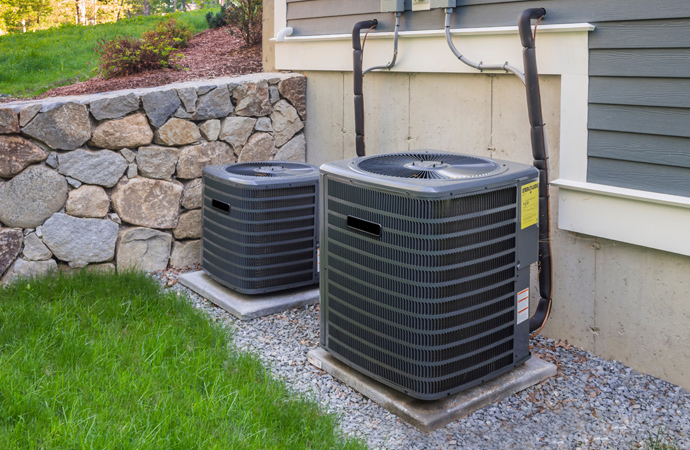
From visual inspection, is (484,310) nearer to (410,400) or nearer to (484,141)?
(410,400)

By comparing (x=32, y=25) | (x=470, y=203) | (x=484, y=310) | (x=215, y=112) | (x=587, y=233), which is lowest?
(x=484, y=310)

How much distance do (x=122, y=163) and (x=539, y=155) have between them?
2.73 meters

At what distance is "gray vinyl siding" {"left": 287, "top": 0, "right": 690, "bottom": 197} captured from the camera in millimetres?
2729

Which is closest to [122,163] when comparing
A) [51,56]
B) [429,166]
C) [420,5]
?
[420,5]

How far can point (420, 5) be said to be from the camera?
3889mm

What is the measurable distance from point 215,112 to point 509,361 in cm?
279

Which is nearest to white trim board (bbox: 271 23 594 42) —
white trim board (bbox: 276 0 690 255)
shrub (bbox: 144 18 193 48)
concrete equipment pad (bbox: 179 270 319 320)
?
white trim board (bbox: 276 0 690 255)

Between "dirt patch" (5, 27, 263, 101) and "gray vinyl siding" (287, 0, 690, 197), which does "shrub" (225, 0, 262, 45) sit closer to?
"dirt patch" (5, 27, 263, 101)

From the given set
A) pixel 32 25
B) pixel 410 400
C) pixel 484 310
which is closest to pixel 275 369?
pixel 410 400

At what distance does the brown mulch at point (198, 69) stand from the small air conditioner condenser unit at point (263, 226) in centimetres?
158

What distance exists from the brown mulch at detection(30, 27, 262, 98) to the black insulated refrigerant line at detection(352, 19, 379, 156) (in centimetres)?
171

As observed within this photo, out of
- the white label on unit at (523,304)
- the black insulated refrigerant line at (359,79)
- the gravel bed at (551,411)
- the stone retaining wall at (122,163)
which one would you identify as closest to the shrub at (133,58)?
the stone retaining wall at (122,163)

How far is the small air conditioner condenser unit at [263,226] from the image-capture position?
3.82 m

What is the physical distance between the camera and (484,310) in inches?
106
